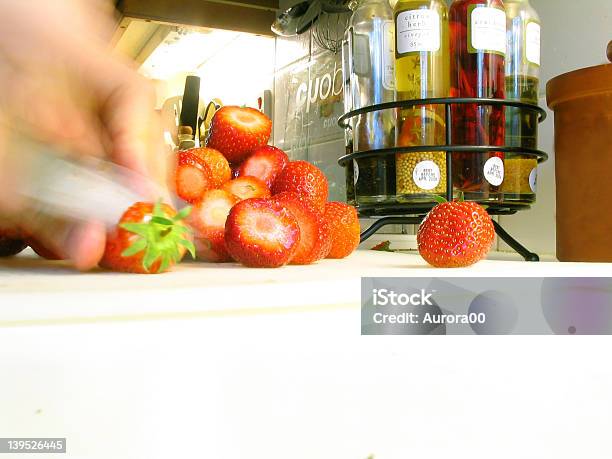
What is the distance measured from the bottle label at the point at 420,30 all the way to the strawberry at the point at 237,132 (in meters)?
0.17

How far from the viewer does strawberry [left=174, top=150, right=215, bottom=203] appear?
54 cm

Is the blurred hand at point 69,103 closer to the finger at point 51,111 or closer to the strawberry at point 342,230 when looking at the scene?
the finger at point 51,111

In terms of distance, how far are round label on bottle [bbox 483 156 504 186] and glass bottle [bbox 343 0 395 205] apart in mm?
98

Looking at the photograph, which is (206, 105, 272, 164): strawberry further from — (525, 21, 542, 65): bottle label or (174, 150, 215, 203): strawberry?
(525, 21, 542, 65): bottle label

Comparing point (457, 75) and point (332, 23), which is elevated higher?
point (332, 23)

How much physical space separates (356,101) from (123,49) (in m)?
2.04

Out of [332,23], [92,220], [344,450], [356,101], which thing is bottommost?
[344,450]


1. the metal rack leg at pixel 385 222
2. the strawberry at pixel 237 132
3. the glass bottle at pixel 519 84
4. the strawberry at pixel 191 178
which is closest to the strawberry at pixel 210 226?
the strawberry at pixel 191 178

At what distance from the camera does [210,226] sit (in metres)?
0.51

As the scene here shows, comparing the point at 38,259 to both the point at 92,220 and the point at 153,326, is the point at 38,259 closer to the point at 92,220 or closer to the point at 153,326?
the point at 92,220

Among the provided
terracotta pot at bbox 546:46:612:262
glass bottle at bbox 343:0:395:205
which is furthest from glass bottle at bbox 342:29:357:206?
terracotta pot at bbox 546:46:612:262

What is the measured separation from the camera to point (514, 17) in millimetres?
701

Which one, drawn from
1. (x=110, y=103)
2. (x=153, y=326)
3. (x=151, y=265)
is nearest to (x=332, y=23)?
(x=110, y=103)

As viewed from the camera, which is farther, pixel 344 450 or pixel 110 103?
pixel 110 103
